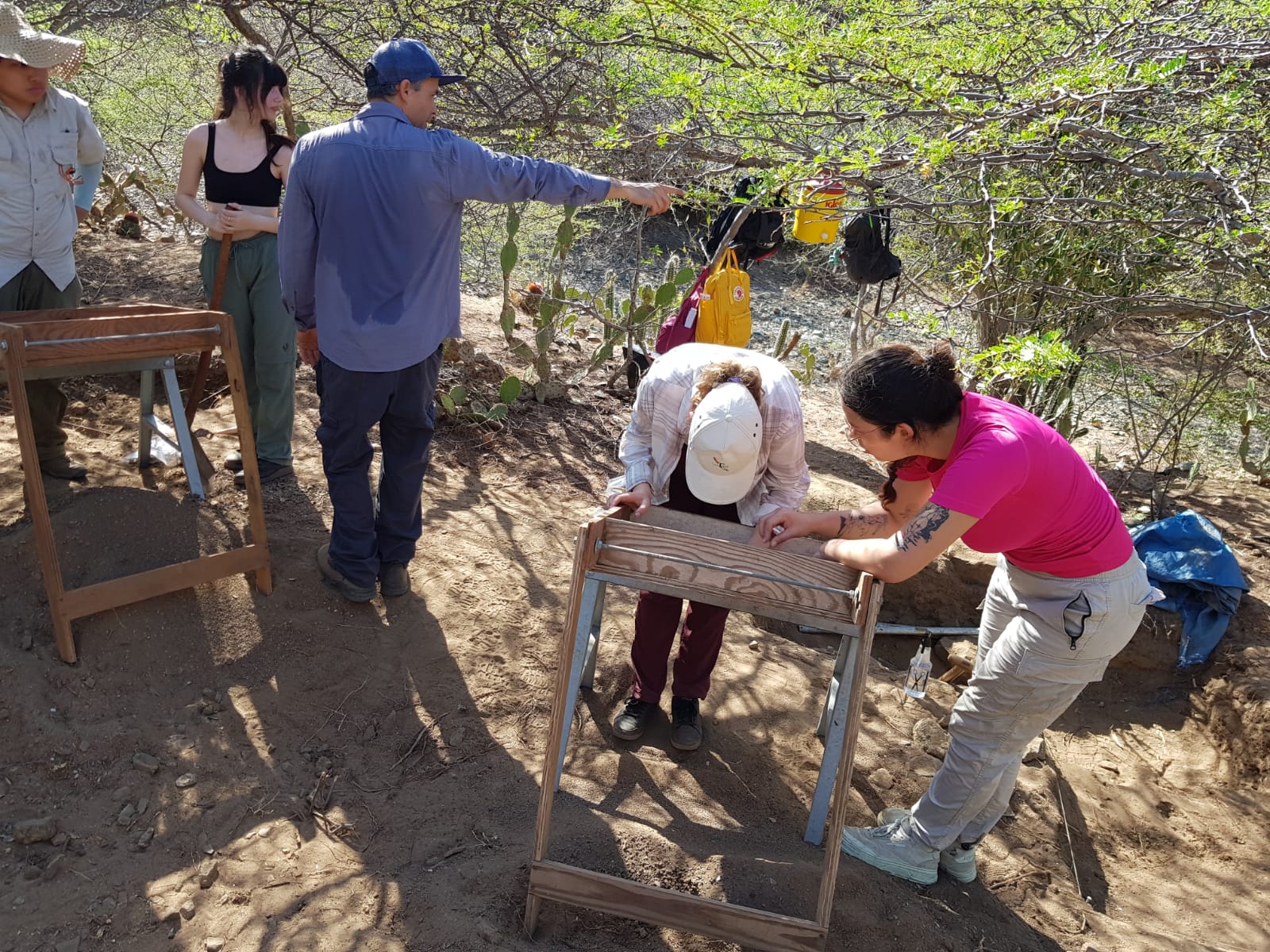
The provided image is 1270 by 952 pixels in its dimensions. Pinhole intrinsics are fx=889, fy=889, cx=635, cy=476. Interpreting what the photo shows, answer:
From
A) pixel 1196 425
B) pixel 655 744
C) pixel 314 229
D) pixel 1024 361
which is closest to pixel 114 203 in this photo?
pixel 314 229

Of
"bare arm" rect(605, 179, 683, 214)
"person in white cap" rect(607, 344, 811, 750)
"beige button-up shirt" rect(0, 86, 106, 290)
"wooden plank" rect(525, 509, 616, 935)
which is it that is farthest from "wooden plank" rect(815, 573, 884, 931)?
"beige button-up shirt" rect(0, 86, 106, 290)

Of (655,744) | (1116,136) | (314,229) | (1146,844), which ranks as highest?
(1116,136)

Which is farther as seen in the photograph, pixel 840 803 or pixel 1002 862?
pixel 1002 862

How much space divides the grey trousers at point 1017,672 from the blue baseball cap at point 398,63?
224 centimetres

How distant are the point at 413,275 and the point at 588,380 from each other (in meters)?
3.10

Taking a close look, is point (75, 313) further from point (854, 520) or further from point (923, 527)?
point (923, 527)

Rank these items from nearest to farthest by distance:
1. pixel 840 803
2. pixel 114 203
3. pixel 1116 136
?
pixel 840 803
pixel 1116 136
pixel 114 203

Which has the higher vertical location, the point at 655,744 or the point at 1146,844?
the point at 655,744

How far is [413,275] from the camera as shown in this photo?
2820 mm

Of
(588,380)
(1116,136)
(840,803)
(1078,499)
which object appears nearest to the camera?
(840,803)

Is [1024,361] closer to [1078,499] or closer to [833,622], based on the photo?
[1078,499]

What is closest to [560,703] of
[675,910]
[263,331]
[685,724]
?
[675,910]

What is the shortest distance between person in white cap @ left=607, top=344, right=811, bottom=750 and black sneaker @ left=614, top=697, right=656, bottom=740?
153mm

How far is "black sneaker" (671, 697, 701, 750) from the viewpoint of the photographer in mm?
2896
